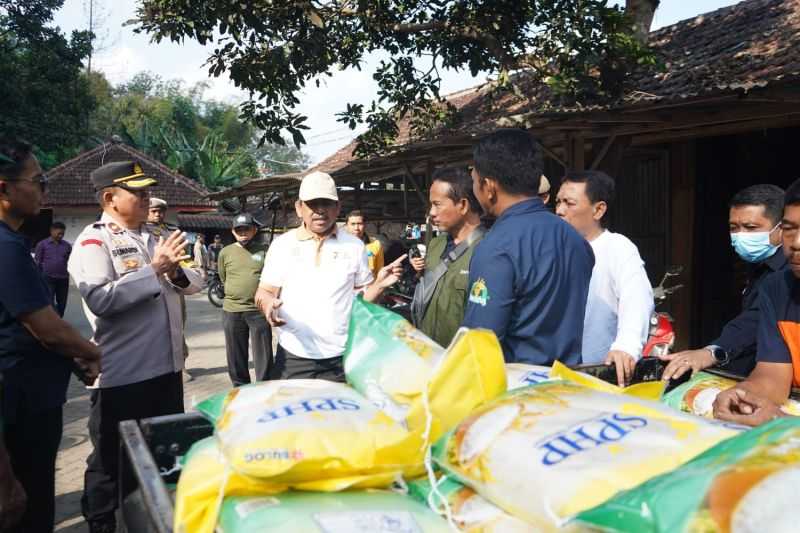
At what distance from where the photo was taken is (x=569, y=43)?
8133 millimetres

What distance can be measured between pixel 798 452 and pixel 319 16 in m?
8.01

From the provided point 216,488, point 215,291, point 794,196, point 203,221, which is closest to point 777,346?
point 794,196

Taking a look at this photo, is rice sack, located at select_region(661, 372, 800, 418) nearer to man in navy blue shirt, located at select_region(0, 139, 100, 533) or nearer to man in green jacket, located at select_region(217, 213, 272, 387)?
man in navy blue shirt, located at select_region(0, 139, 100, 533)

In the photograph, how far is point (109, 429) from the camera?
10.3ft

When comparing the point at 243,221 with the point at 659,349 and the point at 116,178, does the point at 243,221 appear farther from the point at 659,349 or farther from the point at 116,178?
the point at 659,349

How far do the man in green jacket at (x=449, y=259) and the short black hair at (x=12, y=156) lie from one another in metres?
1.69

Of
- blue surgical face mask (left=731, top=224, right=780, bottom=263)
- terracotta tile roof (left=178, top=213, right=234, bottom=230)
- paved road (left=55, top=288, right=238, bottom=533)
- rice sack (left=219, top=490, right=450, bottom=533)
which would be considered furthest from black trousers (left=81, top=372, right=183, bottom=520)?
terracotta tile roof (left=178, top=213, right=234, bottom=230)

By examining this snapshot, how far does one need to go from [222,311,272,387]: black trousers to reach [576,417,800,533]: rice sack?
216 inches

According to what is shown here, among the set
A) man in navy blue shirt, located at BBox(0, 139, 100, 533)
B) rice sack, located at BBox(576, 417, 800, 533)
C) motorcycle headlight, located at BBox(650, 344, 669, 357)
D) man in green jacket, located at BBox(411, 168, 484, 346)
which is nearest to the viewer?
rice sack, located at BBox(576, 417, 800, 533)

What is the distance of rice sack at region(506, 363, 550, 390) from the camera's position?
1.75 m

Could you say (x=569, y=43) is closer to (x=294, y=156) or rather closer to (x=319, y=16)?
(x=319, y=16)

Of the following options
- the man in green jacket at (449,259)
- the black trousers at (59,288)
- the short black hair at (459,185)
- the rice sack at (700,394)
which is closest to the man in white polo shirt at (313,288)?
the man in green jacket at (449,259)

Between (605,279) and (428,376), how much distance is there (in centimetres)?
199

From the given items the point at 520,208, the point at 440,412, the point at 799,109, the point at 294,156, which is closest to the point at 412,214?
the point at 799,109
